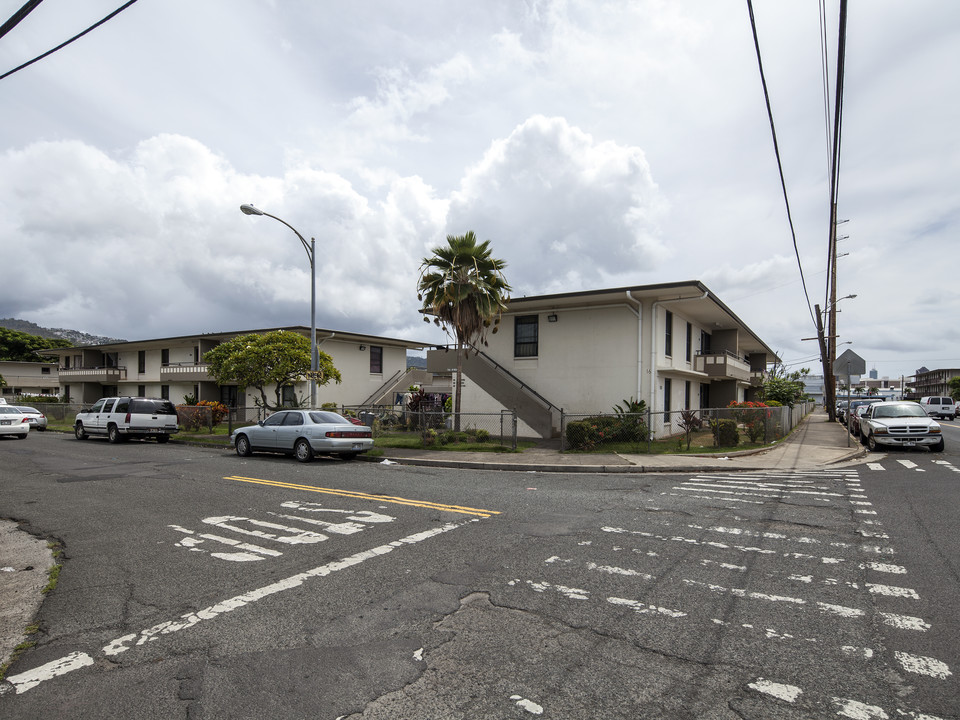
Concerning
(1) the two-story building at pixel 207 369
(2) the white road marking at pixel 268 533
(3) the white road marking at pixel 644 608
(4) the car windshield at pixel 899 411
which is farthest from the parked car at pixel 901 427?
(1) the two-story building at pixel 207 369

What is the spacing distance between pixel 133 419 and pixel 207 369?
42.3 ft

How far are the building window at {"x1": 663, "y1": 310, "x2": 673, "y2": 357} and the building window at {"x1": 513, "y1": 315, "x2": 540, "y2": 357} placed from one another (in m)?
4.99

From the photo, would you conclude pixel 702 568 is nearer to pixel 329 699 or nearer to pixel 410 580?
pixel 410 580

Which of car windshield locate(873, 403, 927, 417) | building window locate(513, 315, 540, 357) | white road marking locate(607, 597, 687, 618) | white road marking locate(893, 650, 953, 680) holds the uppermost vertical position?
building window locate(513, 315, 540, 357)

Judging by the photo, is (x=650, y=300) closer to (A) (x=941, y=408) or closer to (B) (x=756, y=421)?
(B) (x=756, y=421)

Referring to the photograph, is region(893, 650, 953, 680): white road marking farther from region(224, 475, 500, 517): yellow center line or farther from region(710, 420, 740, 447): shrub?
region(710, 420, 740, 447): shrub

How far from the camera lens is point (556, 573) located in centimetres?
551

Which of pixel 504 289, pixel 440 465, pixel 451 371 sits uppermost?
pixel 504 289

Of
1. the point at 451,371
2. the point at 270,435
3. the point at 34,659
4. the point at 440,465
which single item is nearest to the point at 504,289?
the point at 451,371

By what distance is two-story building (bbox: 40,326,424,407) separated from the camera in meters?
33.1

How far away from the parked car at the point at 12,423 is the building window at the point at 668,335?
2643 centimetres

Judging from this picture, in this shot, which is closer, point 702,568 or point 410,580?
point 410,580

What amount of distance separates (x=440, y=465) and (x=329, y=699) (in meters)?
12.0

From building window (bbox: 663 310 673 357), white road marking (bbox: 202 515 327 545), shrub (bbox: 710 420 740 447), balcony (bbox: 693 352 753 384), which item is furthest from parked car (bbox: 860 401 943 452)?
white road marking (bbox: 202 515 327 545)
